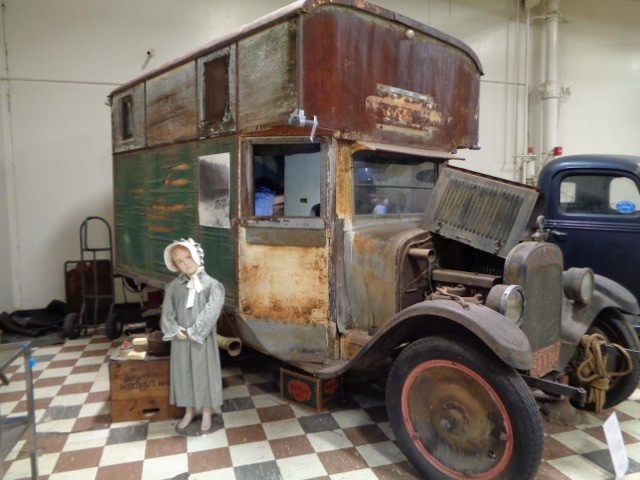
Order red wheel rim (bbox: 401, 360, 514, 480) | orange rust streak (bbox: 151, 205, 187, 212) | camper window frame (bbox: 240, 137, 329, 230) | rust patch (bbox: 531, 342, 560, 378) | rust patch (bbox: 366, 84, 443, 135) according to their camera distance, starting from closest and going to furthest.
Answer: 1. red wheel rim (bbox: 401, 360, 514, 480)
2. rust patch (bbox: 531, 342, 560, 378)
3. camper window frame (bbox: 240, 137, 329, 230)
4. rust patch (bbox: 366, 84, 443, 135)
5. orange rust streak (bbox: 151, 205, 187, 212)

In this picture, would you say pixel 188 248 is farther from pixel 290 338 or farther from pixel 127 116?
pixel 127 116

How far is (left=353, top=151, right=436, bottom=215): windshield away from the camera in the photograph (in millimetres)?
3127

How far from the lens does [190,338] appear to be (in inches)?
111

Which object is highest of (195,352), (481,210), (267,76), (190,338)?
(267,76)

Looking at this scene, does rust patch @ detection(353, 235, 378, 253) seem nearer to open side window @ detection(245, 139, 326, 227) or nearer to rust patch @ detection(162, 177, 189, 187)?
open side window @ detection(245, 139, 326, 227)

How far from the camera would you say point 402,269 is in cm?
278

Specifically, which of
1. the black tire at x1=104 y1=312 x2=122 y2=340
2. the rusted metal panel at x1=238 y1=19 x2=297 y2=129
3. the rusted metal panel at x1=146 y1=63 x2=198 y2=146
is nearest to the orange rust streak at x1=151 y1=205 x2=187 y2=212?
the rusted metal panel at x1=146 y1=63 x2=198 y2=146

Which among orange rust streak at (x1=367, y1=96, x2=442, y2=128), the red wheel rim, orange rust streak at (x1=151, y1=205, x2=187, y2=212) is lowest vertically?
the red wheel rim

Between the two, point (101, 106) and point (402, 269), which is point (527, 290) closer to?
point (402, 269)

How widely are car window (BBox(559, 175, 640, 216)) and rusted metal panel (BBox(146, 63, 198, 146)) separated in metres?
3.61

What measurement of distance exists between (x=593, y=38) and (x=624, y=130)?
5.41 feet

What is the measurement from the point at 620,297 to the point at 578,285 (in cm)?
78

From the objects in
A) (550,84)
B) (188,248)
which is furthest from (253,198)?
(550,84)

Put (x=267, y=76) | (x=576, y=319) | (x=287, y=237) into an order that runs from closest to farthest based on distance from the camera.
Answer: (x=576, y=319)
(x=267, y=76)
(x=287, y=237)
